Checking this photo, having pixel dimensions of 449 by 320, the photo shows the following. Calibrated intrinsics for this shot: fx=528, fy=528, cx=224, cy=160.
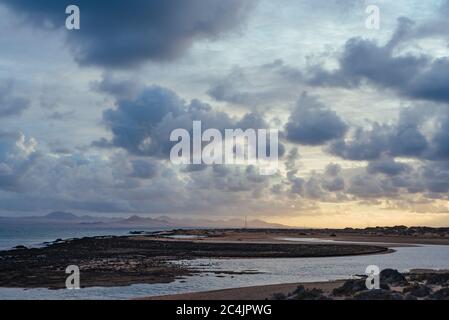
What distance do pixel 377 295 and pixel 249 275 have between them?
16.9 meters

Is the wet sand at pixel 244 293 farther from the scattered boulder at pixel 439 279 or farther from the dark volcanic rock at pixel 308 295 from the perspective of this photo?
the scattered boulder at pixel 439 279

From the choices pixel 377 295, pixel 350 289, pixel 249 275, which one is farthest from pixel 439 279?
pixel 249 275

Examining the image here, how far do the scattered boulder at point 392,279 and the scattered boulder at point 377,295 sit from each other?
6176 mm

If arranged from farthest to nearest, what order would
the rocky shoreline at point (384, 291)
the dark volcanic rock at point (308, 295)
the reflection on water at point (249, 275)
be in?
the reflection on water at point (249, 275) → the dark volcanic rock at point (308, 295) → the rocky shoreline at point (384, 291)

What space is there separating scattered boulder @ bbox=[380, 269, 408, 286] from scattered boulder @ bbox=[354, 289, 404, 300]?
6.18 meters

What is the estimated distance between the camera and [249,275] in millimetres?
41000

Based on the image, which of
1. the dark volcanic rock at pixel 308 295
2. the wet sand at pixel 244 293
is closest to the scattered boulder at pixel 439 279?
the wet sand at pixel 244 293

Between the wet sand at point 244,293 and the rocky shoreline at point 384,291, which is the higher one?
the rocky shoreline at point 384,291

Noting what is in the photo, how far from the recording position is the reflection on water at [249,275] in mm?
31203

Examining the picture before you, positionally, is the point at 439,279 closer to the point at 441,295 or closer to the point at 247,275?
the point at 441,295

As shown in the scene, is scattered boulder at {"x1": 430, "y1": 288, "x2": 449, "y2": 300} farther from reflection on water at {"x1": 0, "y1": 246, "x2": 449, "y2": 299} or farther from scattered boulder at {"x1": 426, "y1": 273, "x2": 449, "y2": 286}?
reflection on water at {"x1": 0, "y1": 246, "x2": 449, "y2": 299}
